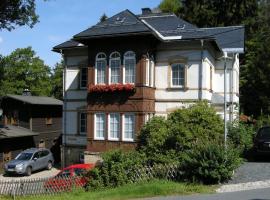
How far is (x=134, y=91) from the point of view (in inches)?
1104

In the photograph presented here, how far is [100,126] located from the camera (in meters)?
29.4

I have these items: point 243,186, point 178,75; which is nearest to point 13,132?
point 178,75

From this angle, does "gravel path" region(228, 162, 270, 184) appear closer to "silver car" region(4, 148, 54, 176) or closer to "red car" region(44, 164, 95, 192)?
"red car" region(44, 164, 95, 192)

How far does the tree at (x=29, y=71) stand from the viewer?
233 ft

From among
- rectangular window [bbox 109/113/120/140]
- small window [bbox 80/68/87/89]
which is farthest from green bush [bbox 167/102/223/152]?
small window [bbox 80/68/87/89]

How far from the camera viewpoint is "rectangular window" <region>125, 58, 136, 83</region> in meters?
28.3

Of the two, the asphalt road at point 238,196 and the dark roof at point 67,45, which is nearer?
the asphalt road at point 238,196

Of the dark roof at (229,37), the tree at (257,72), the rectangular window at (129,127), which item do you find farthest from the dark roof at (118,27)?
the tree at (257,72)

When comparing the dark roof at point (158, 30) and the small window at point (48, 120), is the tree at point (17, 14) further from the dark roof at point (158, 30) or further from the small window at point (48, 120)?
the small window at point (48, 120)

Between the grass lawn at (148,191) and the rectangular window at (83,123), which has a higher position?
the rectangular window at (83,123)

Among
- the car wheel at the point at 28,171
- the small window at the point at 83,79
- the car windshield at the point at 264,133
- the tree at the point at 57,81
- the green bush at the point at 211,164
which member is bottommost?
the car wheel at the point at 28,171

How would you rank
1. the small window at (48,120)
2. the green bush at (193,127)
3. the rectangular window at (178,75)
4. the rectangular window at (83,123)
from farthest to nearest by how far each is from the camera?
the small window at (48,120)
the rectangular window at (83,123)
the rectangular window at (178,75)
the green bush at (193,127)

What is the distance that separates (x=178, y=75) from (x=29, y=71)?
47.0 m

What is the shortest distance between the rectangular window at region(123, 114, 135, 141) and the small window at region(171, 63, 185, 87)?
3.78m
